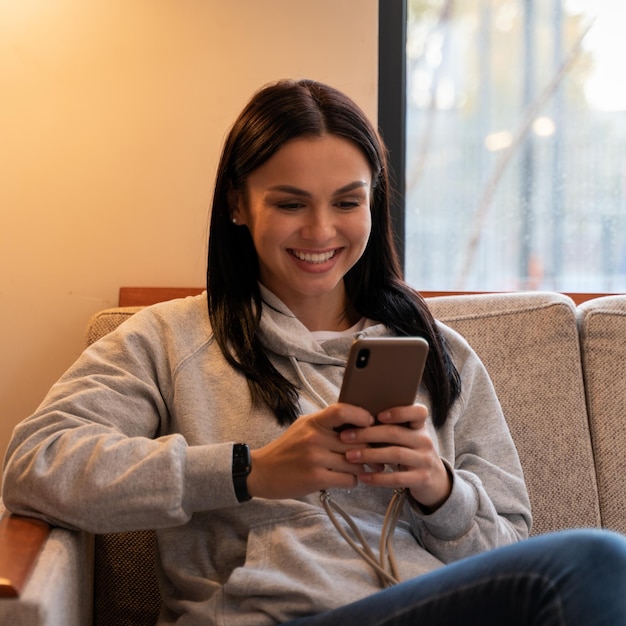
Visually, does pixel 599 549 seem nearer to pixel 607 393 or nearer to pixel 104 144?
pixel 607 393

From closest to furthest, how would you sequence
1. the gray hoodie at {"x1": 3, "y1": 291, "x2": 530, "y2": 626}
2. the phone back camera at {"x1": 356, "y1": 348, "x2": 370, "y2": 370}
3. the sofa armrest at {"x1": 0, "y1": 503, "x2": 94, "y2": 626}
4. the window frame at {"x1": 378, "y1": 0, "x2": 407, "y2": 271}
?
the sofa armrest at {"x1": 0, "y1": 503, "x2": 94, "y2": 626} → the phone back camera at {"x1": 356, "y1": 348, "x2": 370, "y2": 370} → the gray hoodie at {"x1": 3, "y1": 291, "x2": 530, "y2": 626} → the window frame at {"x1": 378, "y1": 0, "x2": 407, "y2": 271}

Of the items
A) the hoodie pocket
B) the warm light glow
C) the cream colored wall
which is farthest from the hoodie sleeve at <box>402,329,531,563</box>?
the warm light glow

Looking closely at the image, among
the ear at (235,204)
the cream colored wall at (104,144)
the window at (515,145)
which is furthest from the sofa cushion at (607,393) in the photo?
the cream colored wall at (104,144)

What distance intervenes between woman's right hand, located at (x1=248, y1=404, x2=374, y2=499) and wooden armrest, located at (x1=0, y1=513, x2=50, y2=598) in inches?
10.6

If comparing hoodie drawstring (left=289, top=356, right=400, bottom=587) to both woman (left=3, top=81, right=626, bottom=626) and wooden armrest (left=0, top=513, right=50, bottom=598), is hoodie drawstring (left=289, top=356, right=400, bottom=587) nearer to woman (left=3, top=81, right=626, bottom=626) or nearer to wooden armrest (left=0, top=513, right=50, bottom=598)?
woman (left=3, top=81, right=626, bottom=626)

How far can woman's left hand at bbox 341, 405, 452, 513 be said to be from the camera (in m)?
1.18

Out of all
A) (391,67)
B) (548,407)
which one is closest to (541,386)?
(548,407)

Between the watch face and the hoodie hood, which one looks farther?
the hoodie hood

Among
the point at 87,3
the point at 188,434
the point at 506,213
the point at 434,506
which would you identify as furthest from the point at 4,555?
the point at 506,213

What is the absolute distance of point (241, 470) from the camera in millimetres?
1216

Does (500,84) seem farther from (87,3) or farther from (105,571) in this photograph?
(105,571)

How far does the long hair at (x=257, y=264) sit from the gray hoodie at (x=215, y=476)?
1.0 inches

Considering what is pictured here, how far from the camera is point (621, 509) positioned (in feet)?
5.55

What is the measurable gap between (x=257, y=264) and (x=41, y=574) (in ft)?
2.08
